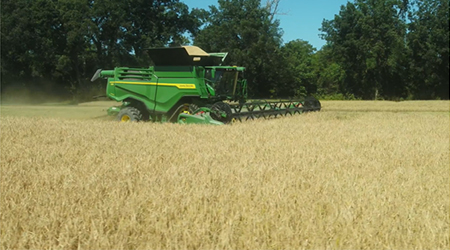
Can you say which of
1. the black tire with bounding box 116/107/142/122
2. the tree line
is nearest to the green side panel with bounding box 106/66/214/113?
the black tire with bounding box 116/107/142/122

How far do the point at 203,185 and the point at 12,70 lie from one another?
105 ft

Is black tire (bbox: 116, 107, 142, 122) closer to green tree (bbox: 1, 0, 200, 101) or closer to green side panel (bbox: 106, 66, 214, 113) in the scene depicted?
green side panel (bbox: 106, 66, 214, 113)

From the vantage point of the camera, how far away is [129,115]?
11016 mm

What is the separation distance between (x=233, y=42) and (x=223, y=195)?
105 feet

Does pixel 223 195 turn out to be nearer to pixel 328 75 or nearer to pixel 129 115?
pixel 129 115

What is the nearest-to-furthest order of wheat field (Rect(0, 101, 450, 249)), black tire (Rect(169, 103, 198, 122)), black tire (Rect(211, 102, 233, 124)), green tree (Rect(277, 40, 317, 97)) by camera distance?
1. wheat field (Rect(0, 101, 450, 249))
2. black tire (Rect(211, 102, 233, 124))
3. black tire (Rect(169, 103, 198, 122))
4. green tree (Rect(277, 40, 317, 97))

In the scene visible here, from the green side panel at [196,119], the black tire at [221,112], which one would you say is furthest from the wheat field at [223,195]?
the black tire at [221,112]

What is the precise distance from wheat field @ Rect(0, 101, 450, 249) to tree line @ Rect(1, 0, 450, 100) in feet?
84.6

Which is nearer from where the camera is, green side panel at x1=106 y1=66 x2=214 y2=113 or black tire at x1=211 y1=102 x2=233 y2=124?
black tire at x1=211 y1=102 x2=233 y2=124

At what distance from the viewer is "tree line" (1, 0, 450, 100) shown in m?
30.6

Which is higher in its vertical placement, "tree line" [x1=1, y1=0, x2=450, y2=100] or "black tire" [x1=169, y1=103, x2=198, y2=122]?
"tree line" [x1=1, y1=0, x2=450, y2=100]

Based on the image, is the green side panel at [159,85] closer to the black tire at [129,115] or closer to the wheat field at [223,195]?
the black tire at [129,115]

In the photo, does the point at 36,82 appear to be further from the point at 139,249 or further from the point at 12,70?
the point at 139,249

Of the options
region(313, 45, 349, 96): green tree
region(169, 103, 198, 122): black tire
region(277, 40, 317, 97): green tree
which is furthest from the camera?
region(313, 45, 349, 96): green tree
